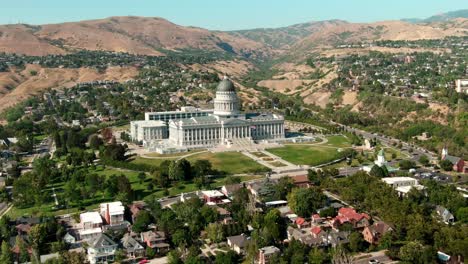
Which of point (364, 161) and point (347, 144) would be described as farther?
point (347, 144)

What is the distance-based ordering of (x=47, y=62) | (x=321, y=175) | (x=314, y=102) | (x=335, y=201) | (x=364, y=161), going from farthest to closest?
(x=47, y=62), (x=314, y=102), (x=364, y=161), (x=321, y=175), (x=335, y=201)

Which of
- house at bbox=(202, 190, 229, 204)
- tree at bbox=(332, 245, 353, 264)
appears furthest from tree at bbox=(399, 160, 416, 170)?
tree at bbox=(332, 245, 353, 264)

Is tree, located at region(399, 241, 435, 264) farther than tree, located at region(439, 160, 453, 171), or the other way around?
tree, located at region(439, 160, 453, 171)

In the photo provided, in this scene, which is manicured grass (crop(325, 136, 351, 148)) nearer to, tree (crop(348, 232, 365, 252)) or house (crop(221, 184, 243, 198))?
house (crop(221, 184, 243, 198))

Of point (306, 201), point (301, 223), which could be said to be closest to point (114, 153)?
point (306, 201)

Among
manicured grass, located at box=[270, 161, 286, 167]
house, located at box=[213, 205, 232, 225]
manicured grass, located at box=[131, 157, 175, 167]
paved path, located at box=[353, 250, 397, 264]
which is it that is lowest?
paved path, located at box=[353, 250, 397, 264]

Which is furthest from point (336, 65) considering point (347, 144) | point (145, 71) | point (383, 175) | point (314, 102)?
point (383, 175)

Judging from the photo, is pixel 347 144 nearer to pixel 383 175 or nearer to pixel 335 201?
pixel 383 175
